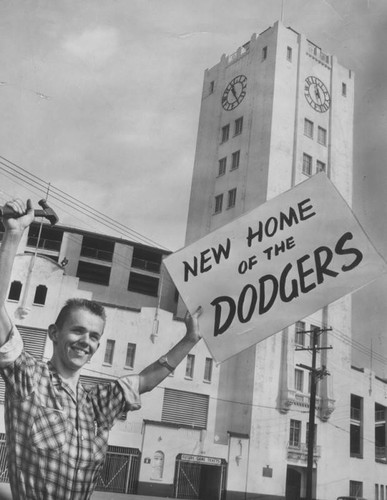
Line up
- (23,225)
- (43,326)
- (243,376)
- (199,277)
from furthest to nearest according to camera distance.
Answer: (243,376), (43,326), (199,277), (23,225)

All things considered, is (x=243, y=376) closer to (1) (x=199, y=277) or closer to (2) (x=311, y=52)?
(2) (x=311, y=52)

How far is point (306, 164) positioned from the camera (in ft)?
136

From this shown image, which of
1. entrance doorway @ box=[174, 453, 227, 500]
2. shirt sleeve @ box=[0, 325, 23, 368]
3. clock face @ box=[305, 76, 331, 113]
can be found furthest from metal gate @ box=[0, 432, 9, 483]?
clock face @ box=[305, 76, 331, 113]

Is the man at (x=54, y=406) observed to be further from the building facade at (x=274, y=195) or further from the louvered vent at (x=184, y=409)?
the building facade at (x=274, y=195)

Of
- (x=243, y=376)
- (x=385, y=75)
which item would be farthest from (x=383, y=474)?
(x=385, y=75)

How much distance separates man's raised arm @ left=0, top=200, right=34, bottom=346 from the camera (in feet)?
7.20

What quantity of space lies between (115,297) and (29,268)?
970cm

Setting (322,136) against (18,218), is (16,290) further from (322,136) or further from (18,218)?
(18,218)

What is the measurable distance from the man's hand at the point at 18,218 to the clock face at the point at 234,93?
135 feet

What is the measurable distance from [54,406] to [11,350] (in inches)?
11.9

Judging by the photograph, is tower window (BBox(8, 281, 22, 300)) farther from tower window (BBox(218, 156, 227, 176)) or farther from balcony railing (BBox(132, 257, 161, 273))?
tower window (BBox(218, 156, 227, 176))

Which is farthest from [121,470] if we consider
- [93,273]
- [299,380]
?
[93,273]

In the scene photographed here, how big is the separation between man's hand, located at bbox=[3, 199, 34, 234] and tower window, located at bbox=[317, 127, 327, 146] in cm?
4192

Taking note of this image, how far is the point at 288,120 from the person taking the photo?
1587 inches
